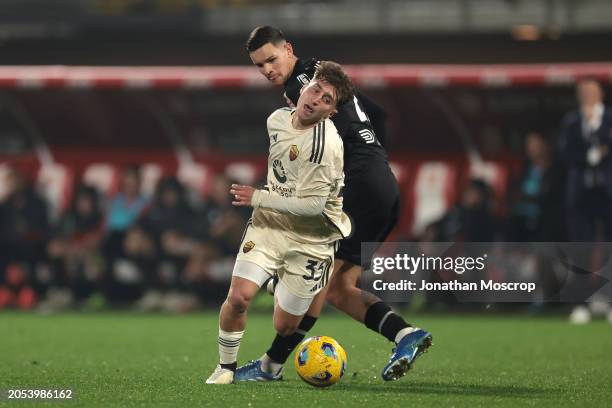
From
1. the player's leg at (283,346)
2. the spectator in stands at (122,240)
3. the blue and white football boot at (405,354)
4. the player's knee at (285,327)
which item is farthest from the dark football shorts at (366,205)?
the spectator in stands at (122,240)

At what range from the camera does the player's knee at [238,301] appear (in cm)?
738

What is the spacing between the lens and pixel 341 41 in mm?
17422

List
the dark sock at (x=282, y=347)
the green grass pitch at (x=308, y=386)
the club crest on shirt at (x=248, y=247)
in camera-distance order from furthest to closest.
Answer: the dark sock at (x=282, y=347) < the club crest on shirt at (x=248, y=247) < the green grass pitch at (x=308, y=386)

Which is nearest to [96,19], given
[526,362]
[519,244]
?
[519,244]

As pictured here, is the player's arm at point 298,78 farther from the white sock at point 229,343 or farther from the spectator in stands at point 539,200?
the spectator in stands at point 539,200

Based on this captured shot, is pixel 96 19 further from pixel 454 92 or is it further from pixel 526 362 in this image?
pixel 526 362

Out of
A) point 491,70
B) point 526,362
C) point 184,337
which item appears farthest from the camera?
point 491,70

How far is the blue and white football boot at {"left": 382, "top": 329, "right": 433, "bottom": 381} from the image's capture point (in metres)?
7.50

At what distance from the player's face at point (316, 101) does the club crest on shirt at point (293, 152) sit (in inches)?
6.9

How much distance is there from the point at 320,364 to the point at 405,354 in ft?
1.64

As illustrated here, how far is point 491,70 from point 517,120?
0.92 m

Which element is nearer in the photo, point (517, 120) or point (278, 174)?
point (278, 174)

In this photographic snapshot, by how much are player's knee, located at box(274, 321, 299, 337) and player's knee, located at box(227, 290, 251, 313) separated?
360mm

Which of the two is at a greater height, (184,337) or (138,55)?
(138,55)
